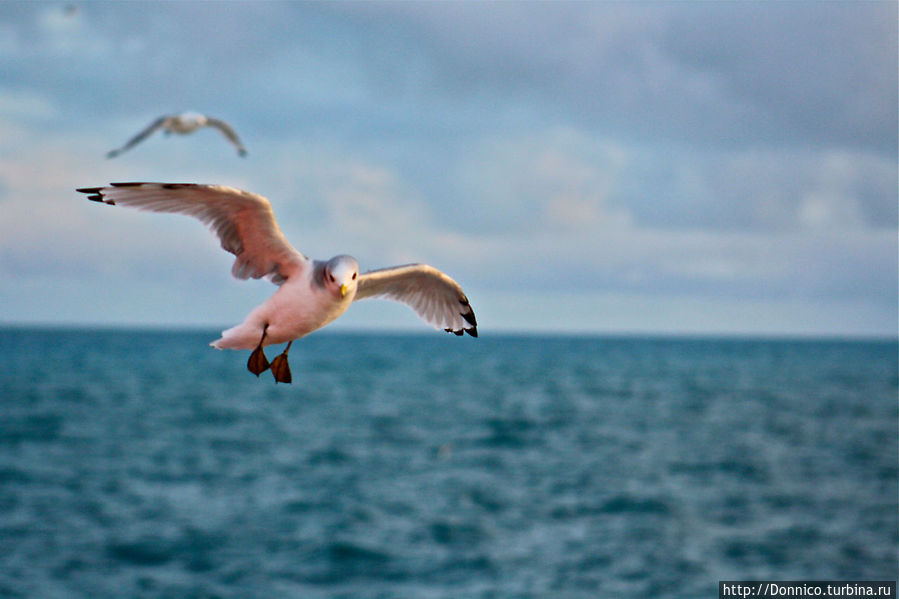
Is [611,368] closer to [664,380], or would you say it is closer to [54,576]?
[664,380]

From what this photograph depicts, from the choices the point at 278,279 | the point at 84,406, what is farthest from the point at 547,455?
the point at 278,279

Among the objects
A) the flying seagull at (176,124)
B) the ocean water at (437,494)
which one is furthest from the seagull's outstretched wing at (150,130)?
the ocean water at (437,494)

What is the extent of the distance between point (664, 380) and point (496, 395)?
36.1 meters

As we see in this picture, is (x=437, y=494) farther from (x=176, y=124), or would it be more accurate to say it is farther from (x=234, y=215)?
(x=234, y=215)

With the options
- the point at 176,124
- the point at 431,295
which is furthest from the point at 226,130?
the point at 431,295

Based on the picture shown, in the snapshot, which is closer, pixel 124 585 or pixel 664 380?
pixel 124 585

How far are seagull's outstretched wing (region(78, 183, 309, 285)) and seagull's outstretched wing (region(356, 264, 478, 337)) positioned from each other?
75cm

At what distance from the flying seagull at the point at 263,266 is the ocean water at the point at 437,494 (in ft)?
90.8

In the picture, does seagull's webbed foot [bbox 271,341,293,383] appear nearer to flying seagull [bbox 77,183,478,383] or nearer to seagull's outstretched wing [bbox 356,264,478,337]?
flying seagull [bbox 77,183,478,383]

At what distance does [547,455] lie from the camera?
60094 mm

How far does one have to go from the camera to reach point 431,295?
7.03 metres

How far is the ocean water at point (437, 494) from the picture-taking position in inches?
1356

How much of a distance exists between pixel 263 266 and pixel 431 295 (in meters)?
1.39

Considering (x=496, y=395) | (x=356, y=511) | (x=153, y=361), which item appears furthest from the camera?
(x=153, y=361)
